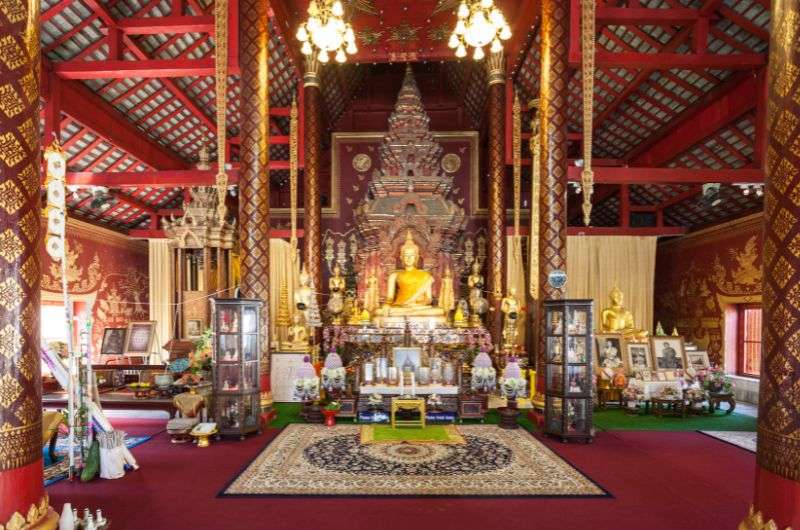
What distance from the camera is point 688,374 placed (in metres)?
7.56

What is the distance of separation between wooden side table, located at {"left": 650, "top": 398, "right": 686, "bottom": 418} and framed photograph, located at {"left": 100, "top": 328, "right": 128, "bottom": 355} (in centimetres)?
900

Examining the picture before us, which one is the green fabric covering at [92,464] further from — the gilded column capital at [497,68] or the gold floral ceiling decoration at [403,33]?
the gilded column capital at [497,68]

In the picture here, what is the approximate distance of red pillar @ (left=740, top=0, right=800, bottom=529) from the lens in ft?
7.62

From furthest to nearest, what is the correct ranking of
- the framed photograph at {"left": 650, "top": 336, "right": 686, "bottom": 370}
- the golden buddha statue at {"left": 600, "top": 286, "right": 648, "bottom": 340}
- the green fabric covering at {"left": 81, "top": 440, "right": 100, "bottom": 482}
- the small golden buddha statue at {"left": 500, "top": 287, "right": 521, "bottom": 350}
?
the golden buddha statue at {"left": 600, "top": 286, "right": 648, "bottom": 340}, the small golden buddha statue at {"left": 500, "top": 287, "right": 521, "bottom": 350}, the framed photograph at {"left": 650, "top": 336, "right": 686, "bottom": 370}, the green fabric covering at {"left": 81, "top": 440, "right": 100, "bottom": 482}

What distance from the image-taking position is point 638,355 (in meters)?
8.38

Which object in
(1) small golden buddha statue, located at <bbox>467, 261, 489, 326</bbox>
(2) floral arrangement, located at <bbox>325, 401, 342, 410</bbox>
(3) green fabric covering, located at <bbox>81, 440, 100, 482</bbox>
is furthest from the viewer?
(1) small golden buddha statue, located at <bbox>467, 261, 489, 326</bbox>

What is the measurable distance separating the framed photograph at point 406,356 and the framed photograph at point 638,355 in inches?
143

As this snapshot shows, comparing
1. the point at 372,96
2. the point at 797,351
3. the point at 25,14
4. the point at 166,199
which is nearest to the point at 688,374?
the point at 797,351

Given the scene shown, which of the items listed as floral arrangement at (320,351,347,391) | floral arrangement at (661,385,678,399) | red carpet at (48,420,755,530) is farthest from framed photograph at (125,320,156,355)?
floral arrangement at (661,385,678,399)

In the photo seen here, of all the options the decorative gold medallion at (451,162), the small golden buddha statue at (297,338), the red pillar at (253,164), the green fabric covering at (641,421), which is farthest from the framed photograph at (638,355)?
the red pillar at (253,164)

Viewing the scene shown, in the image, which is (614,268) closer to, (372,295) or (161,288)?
(372,295)

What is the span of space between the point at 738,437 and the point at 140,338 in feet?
31.4

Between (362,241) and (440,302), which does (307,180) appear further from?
(440,302)

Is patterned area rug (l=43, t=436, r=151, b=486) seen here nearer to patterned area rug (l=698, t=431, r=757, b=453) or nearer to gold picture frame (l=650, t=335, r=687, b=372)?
patterned area rug (l=698, t=431, r=757, b=453)
